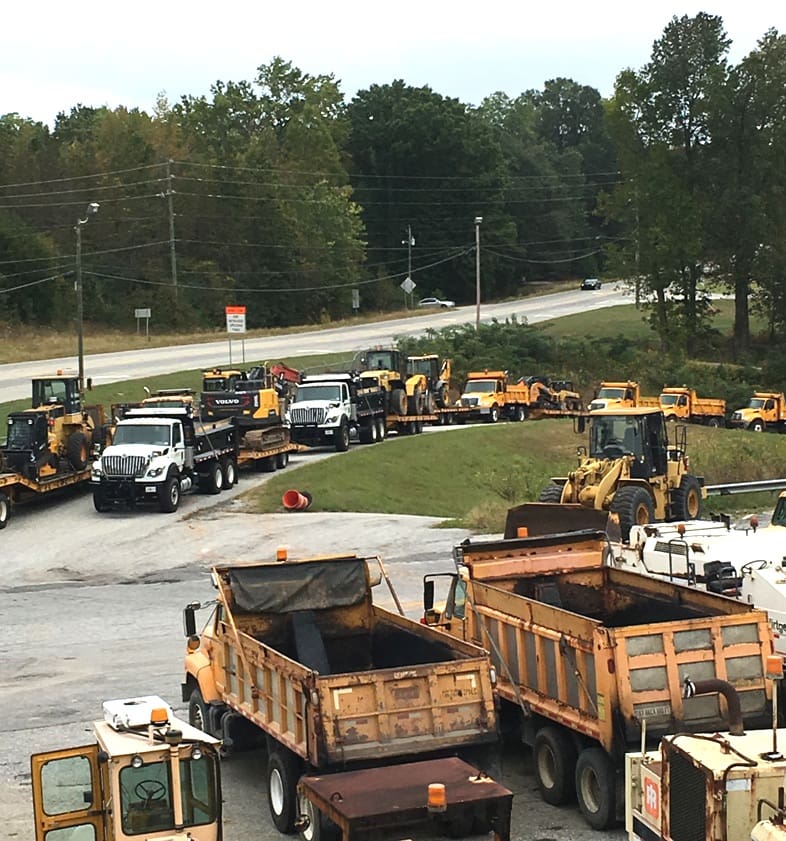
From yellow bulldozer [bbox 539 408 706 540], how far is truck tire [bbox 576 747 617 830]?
49.9 feet

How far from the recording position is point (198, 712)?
16.2 meters

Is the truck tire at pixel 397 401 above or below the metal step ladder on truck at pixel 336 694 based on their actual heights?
above

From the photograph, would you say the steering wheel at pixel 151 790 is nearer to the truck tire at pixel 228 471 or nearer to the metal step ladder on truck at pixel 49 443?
the metal step ladder on truck at pixel 49 443

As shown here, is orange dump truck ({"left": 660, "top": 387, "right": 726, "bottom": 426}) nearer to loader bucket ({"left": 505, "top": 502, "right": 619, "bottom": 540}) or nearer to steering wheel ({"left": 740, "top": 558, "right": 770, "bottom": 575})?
loader bucket ({"left": 505, "top": 502, "right": 619, "bottom": 540})

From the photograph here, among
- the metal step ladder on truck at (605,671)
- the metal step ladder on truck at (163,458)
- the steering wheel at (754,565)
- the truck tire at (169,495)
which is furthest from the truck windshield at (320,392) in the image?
the metal step ladder on truck at (605,671)

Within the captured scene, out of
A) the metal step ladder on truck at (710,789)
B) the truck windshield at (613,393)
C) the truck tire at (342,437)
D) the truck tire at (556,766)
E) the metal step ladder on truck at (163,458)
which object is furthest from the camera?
the truck windshield at (613,393)

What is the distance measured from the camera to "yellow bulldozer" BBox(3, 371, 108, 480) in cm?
3678

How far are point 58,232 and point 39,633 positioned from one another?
75.4 meters

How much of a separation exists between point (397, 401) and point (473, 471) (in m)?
7.60

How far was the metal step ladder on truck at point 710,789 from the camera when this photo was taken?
30.7ft

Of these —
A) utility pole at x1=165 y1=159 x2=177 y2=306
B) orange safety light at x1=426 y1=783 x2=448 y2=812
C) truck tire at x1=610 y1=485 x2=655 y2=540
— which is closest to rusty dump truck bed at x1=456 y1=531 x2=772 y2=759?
orange safety light at x1=426 y1=783 x2=448 y2=812

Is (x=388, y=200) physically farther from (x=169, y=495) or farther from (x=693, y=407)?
(x=169, y=495)

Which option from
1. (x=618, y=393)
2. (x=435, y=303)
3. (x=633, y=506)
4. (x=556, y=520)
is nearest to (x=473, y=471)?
(x=633, y=506)

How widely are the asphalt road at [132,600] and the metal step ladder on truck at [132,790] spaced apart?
11.1 ft
